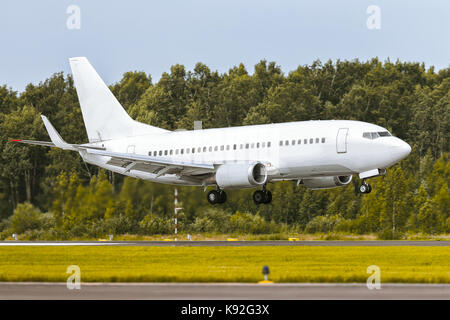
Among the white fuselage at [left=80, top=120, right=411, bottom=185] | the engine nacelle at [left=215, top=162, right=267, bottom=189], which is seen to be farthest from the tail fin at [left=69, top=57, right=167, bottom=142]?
the engine nacelle at [left=215, top=162, right=267, bottom=189]

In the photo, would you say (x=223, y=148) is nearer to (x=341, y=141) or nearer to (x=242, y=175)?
(x=242, y=175)

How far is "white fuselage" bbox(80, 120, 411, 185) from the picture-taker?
1907 inches

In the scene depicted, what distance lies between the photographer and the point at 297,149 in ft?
164

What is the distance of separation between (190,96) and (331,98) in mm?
21157

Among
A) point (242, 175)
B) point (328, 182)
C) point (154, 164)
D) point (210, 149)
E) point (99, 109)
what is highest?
point (99, 109)

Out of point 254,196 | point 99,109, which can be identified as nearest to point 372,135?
point 254,196

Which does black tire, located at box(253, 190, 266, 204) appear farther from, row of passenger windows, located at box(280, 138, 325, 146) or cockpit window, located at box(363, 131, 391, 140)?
cockpit window, located at box(363, 131, 391, 140)

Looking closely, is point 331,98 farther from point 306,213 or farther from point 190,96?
point 306,213

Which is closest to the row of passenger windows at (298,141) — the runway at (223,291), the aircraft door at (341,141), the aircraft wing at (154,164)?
the aircraft door at (341,141)

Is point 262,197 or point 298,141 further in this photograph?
point 262,197

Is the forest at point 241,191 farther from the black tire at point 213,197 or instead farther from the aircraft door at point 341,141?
the aircraft door at point 341,141

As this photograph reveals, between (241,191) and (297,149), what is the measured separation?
9.96 metres

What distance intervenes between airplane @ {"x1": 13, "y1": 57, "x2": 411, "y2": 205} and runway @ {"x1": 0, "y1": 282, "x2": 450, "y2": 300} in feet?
67.8
